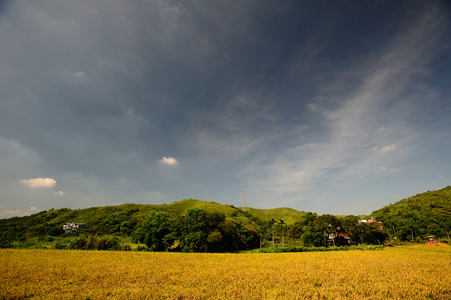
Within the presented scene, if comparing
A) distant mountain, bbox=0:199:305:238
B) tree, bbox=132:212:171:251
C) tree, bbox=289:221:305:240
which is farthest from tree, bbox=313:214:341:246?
tree, bbox=132:212:171:251

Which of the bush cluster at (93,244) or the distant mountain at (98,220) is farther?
the distant mountain at (98,220)

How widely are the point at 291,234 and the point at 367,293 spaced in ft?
270

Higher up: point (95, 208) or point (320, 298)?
point (95, 208)

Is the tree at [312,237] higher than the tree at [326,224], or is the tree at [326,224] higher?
the tree at [326,224]

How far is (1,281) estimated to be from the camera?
13.0 meters

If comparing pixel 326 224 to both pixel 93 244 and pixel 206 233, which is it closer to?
pixel 206 233

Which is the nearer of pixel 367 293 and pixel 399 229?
pixel 367 293

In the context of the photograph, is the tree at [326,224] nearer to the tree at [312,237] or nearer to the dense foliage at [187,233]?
the tree at [312,237]

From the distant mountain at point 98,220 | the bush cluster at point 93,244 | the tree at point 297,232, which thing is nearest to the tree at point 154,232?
the bush cluster at point 93,244

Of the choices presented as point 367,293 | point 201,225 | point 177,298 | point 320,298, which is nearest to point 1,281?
point 177,298

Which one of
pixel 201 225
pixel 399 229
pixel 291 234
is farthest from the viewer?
pixel 399 229

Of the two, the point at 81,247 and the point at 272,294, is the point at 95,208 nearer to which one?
the point at 81,247

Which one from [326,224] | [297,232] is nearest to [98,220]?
[297,232]

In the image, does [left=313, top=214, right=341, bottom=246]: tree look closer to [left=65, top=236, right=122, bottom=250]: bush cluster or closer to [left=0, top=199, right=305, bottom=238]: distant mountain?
[left=0, top=199, right=305, bottom=238]: distant mountain
